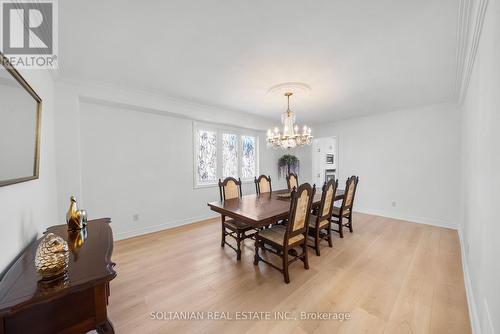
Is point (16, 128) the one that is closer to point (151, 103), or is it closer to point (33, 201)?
point (33, 201)

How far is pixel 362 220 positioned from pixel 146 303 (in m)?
4.16

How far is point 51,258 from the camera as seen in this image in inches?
37.4

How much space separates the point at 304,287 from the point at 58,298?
1.92m

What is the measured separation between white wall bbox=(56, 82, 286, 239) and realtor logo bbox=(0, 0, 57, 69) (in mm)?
998

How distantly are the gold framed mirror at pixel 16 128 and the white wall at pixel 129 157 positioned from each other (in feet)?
4.38

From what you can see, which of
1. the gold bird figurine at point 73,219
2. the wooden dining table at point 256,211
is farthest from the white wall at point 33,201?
the wooden dining table at point 256,211

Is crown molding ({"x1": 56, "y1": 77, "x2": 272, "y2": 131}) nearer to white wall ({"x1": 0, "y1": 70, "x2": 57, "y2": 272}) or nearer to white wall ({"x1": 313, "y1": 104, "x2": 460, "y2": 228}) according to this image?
white wall ({"x1": 0, "y1": 70, "x2": 57, "y2": 272})

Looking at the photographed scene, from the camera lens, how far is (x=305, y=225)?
2.26 metres

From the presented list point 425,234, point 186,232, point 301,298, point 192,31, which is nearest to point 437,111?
point 425,234

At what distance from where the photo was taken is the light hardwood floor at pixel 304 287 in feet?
4.99

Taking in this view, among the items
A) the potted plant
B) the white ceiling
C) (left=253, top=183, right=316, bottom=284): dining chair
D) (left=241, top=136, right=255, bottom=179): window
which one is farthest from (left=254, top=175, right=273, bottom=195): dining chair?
the potted plant

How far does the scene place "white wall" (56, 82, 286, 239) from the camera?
266cm

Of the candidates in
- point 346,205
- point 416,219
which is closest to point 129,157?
point 346,205

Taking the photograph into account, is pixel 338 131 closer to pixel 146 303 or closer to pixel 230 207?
pixel 230 207
